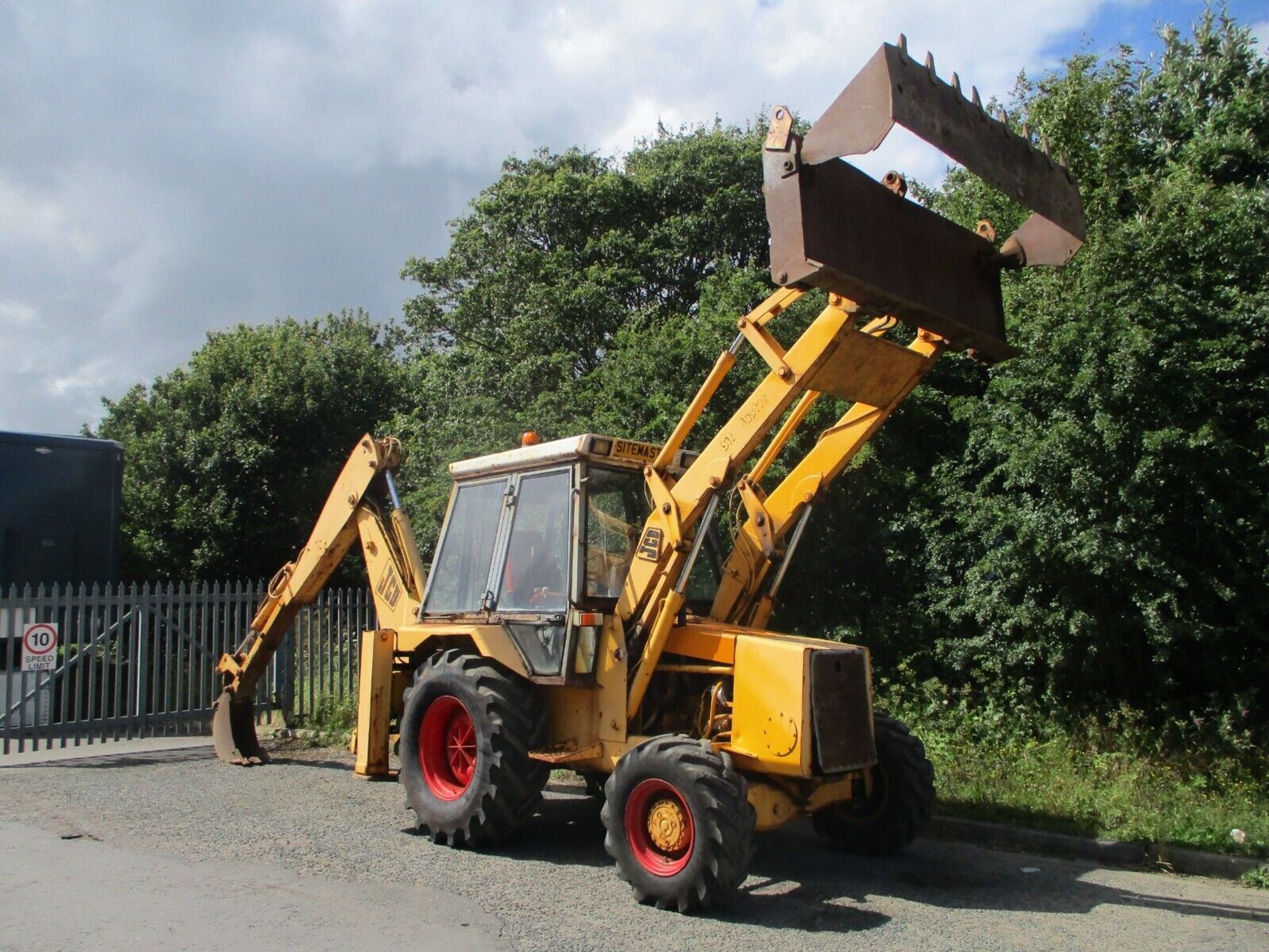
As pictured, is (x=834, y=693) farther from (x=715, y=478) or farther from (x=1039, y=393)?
(x=1039, y=393)

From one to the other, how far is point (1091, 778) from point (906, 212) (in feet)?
16.9

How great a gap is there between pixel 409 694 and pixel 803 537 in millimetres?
5188

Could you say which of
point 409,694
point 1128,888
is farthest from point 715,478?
point 1128,888

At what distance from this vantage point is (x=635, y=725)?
7098mm

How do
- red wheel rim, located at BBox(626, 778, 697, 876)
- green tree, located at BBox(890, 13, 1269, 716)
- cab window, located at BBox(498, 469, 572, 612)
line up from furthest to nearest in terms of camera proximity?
green tree, located at BBox(890, 13, 1269, 716)
cab window, located at BBox(498, 469, 572, 612)
red wheel rim, located at BBox(626, 778, 697, 876)

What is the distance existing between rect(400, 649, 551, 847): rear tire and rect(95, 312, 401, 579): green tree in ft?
51.1

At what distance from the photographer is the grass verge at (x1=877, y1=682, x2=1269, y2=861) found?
7730mm

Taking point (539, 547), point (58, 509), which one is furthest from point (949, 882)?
point (58, 509)

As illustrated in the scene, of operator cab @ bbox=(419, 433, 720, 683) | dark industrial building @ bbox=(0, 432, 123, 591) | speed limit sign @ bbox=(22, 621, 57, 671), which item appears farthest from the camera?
dark industrial building @ bbox=(0, 432, 123, 591)

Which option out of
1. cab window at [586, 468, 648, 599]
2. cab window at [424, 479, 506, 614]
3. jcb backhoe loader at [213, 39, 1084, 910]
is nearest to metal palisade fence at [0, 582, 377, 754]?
jcb backhoe loader at [213, 39, 1084, 910]

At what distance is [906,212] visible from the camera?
641 centimetres

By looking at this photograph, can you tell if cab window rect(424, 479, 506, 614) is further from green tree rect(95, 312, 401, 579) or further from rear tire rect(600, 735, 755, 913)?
green tree rect(95, 312, 401, 579)

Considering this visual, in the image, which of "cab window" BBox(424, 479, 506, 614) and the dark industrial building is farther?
the dark industrial building

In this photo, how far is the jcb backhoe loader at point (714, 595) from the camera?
229 inches
